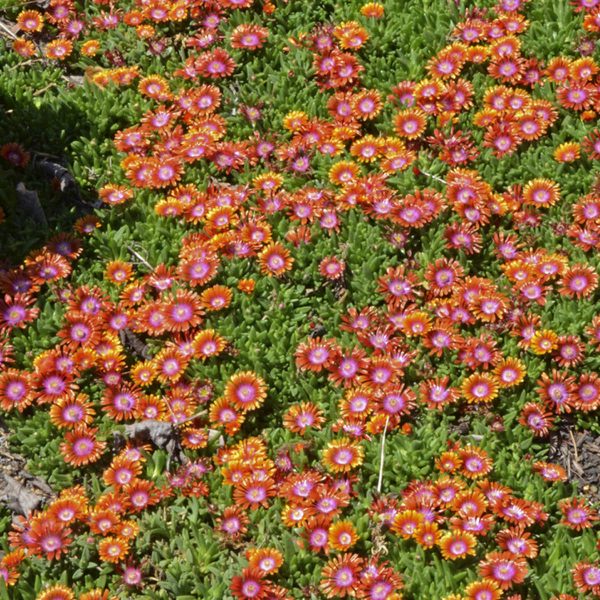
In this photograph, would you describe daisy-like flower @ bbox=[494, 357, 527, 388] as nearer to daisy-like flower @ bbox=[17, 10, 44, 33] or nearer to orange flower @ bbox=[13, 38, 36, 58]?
orange flower @ bbox=[13, 38, 36, 58]

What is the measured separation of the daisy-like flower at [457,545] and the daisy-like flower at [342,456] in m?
0.53

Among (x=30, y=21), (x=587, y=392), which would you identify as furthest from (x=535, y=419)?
(x=30, y=21)

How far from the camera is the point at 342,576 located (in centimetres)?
425

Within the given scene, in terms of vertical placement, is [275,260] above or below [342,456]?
above

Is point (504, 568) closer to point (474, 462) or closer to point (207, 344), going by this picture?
point (474, 462)

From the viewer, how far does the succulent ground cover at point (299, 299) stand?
4.41 meters

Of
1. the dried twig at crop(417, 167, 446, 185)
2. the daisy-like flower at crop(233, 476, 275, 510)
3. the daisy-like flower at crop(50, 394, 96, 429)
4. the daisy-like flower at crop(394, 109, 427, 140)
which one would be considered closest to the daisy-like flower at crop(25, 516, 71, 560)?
the daisy-like flower at crop(50, 394, 96, 429)

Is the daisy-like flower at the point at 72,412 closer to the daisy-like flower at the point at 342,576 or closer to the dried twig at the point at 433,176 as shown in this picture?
the daisy-like flower at the point at 342,576

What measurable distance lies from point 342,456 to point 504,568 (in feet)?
2.84

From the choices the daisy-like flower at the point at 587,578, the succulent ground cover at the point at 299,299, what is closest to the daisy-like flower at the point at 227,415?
the succulent ground cover at the point at 299,299

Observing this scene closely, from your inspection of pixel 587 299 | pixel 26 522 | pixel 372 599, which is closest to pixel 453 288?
pixel 587 299

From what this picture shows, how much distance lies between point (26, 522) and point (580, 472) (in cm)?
256

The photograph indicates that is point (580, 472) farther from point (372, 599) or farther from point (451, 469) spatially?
point (372, 599)

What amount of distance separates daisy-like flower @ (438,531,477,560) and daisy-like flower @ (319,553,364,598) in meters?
0.36
